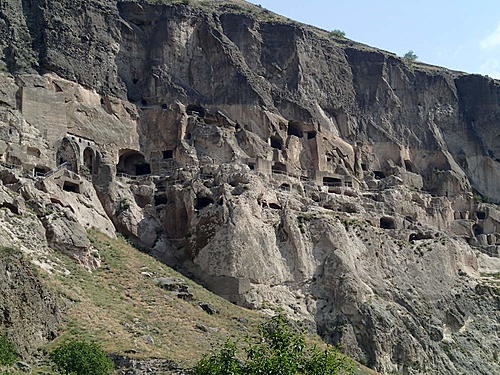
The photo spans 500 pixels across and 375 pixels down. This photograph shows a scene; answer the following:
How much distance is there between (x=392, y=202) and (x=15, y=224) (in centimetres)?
3730

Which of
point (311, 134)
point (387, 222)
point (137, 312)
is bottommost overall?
point (137, 312)

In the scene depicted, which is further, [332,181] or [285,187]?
[332,181]

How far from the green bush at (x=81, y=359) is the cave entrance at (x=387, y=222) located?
39.1m

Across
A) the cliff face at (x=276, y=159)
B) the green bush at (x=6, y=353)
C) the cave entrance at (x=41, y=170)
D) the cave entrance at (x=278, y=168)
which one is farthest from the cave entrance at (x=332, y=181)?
the green bush at (x=6, y=353)

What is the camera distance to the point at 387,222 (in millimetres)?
73375

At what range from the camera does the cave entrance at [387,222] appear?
72.9 meters

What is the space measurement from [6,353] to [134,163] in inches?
1529

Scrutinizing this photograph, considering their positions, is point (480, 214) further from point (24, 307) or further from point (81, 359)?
point (81, 359)

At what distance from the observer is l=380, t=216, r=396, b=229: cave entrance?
239 feet

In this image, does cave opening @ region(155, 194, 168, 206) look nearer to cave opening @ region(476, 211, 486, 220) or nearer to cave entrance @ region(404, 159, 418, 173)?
cave entrance @ region(404, 159, 418, 173)

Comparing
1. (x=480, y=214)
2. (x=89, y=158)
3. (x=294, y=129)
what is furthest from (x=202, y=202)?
(x=480, y=214)

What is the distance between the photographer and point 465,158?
92312 millimetres

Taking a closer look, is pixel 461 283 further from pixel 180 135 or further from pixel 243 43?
pixel 243 43

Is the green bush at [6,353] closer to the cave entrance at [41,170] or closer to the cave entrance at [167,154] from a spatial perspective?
the cave entrance at [41,170]
